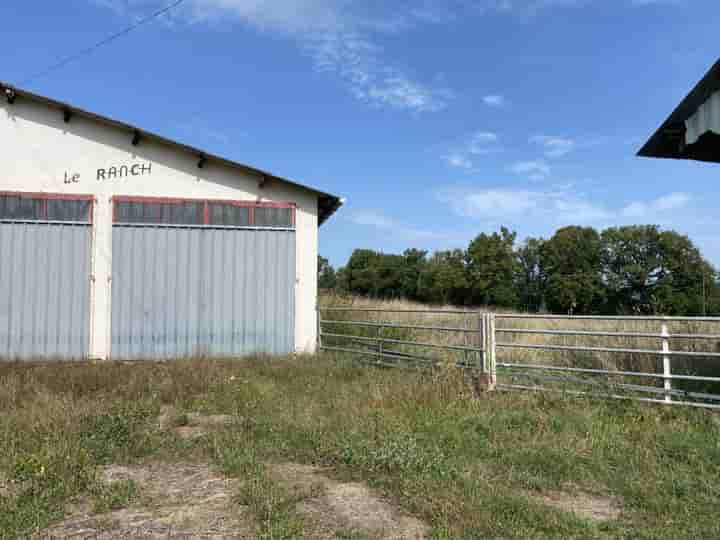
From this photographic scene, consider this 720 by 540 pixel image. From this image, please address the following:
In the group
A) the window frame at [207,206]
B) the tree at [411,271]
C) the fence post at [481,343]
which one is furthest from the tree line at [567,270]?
the fence post at [481,343]

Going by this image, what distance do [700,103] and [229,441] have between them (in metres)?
6.54

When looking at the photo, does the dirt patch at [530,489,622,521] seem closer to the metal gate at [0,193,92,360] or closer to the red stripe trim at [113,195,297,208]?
the red stripe trim at [113,195,297,208]

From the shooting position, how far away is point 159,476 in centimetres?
457

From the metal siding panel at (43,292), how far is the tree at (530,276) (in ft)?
197

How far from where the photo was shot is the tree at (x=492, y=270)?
6347cm

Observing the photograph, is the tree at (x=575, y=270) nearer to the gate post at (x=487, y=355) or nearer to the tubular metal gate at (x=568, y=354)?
the tubular metal gate at (x=568, y=354)

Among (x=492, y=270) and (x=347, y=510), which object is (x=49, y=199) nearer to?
(x=347, y=510)

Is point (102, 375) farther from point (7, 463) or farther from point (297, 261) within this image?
point (297, 261)

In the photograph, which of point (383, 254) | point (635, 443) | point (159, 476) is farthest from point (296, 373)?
point (383, 254)

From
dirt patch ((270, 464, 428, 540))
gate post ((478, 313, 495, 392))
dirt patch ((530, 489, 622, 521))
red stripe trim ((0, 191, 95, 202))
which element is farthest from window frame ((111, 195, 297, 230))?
dirt patch ((530, 489, 622, 521))

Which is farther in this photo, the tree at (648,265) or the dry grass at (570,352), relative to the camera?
the tree at (648,265)

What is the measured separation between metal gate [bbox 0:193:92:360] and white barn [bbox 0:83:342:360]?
0.02m

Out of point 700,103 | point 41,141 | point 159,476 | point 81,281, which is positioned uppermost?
point 41,141

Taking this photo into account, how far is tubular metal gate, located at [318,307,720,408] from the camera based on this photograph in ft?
20.8
